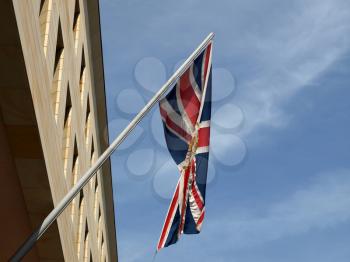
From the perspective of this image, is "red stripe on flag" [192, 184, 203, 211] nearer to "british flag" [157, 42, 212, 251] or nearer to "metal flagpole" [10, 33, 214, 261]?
"british flag" [157, 42, 212, 251]

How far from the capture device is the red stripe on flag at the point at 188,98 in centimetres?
1341

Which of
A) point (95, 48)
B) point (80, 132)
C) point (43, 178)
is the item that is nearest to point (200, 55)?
point (43, 178)

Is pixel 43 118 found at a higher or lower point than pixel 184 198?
higher

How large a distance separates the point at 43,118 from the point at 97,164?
483 centimetres

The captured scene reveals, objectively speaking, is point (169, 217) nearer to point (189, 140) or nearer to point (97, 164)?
point (189, 140)

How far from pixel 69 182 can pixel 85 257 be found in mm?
7229

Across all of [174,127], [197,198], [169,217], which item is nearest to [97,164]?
[169,217]

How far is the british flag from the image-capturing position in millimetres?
12914

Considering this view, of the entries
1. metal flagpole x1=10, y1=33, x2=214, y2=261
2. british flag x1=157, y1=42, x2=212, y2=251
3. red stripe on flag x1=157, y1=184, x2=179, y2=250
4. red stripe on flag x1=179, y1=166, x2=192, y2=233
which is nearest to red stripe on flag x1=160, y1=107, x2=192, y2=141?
british flag x1=157, y1=42, x2=212, y2=251

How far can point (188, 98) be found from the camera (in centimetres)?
1356

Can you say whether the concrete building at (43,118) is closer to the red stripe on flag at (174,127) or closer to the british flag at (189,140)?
the red stripe on flag at (174,127)

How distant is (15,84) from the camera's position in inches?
504

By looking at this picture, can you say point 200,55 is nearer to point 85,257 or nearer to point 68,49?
point 68,49

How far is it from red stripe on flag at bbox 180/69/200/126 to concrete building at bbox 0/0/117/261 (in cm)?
372
